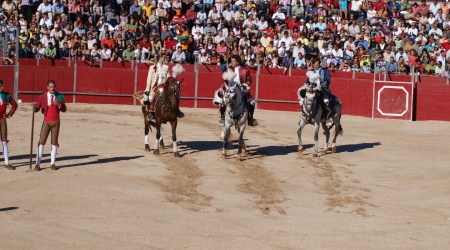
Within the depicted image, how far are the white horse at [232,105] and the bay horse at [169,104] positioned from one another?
973mm

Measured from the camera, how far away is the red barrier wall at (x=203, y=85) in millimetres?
34469

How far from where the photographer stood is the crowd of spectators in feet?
118

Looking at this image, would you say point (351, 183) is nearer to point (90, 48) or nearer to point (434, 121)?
point (434, 121)

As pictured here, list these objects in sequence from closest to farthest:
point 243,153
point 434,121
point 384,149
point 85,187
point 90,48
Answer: point 85,187 < point 243,153 < point 384,149 < point 434,121 < point 90,48

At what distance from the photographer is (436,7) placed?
40.2m

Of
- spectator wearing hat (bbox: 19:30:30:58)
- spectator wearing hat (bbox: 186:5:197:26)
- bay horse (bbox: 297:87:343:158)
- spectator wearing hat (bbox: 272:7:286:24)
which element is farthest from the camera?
spectator wearing hat (bbox: 272:7:286:24)

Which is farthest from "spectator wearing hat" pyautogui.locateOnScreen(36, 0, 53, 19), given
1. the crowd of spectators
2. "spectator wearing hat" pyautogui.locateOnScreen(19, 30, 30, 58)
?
"spectator wearing hat" pyautogui.locateOnScreen(19, 30, 30, 58)

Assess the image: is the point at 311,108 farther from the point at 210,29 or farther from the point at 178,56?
the point at 210,29

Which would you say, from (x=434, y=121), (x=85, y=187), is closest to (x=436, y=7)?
(x=434, y=121)

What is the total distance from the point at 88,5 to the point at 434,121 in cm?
1336

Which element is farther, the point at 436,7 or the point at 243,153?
the point at 436,7

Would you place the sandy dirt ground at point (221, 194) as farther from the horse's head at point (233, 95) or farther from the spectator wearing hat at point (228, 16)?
the spectator wearing hat at point (228, 16)

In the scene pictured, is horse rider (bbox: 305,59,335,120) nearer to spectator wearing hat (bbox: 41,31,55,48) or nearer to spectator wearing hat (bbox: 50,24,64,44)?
spectator wearing hat (bbox: 41,31,55,48)

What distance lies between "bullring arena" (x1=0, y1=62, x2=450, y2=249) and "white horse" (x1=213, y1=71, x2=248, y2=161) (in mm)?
692
